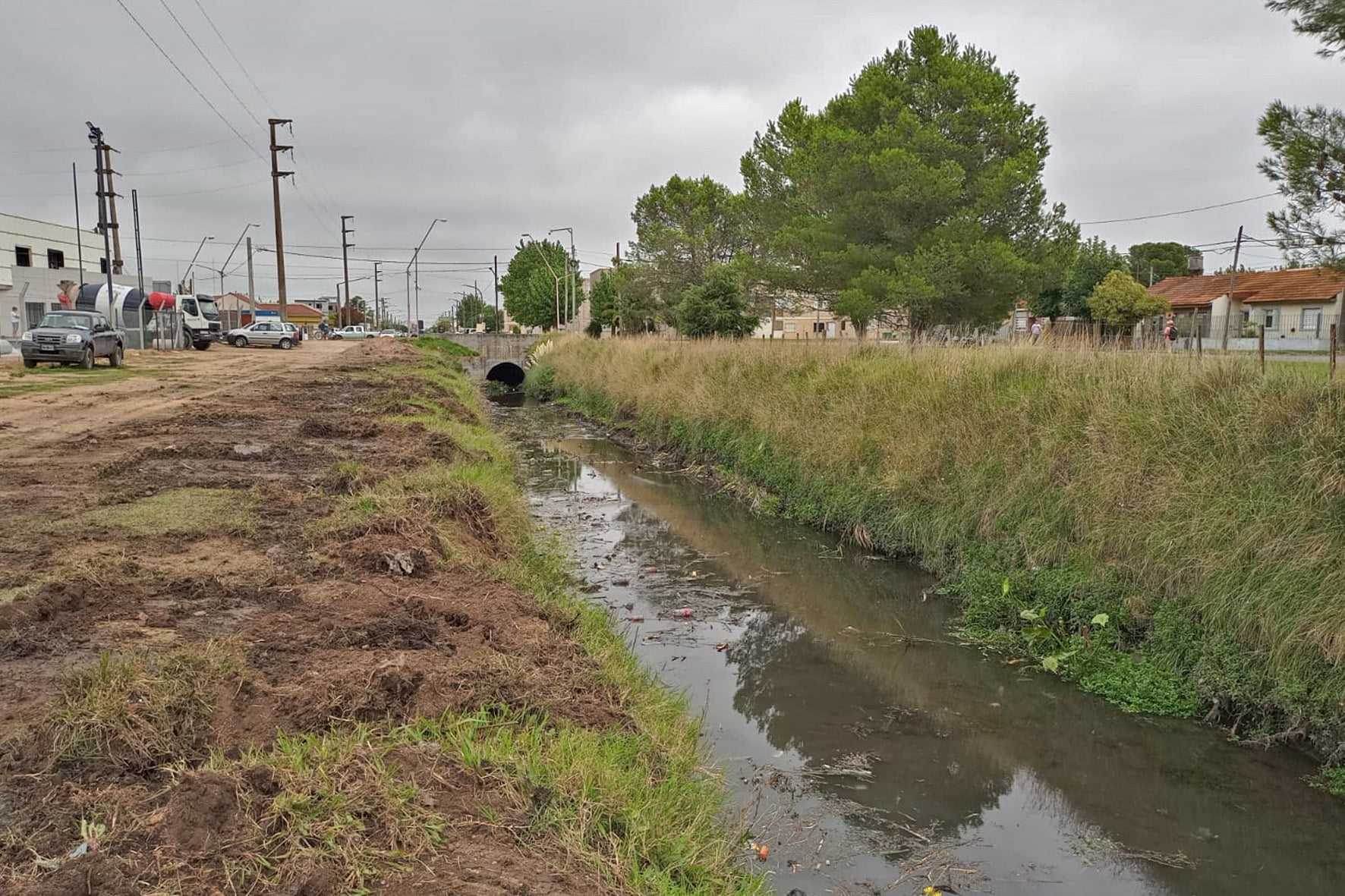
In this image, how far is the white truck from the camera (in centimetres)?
4053

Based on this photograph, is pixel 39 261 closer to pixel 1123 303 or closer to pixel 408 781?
pixel 1123 303

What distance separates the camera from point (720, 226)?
51.0 m

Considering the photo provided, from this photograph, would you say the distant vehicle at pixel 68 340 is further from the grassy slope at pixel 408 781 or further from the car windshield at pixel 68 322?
the grassy slope at pixel 408 781

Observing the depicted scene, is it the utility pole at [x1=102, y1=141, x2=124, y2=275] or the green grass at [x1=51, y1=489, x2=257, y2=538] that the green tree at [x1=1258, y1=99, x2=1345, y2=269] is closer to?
the green grass at [x1=51, y1=489, x2=257, y2=538]

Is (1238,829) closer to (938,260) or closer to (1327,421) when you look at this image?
(1327,421)

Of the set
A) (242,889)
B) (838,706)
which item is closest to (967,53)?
(838,706)

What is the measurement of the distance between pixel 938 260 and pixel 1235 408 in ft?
62.1

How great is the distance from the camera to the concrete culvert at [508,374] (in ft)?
144

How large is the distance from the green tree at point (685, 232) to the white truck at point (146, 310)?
22701 mm

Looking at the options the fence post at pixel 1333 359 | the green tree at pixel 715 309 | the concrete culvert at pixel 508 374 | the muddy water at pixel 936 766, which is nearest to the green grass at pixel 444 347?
the concrete culvert at pixel 508 374

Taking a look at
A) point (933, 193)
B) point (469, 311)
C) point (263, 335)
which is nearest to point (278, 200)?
point (263, 335)

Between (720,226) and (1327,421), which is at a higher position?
(720,226)

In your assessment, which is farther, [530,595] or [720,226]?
[720,226]

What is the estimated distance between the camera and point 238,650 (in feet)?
15.5
